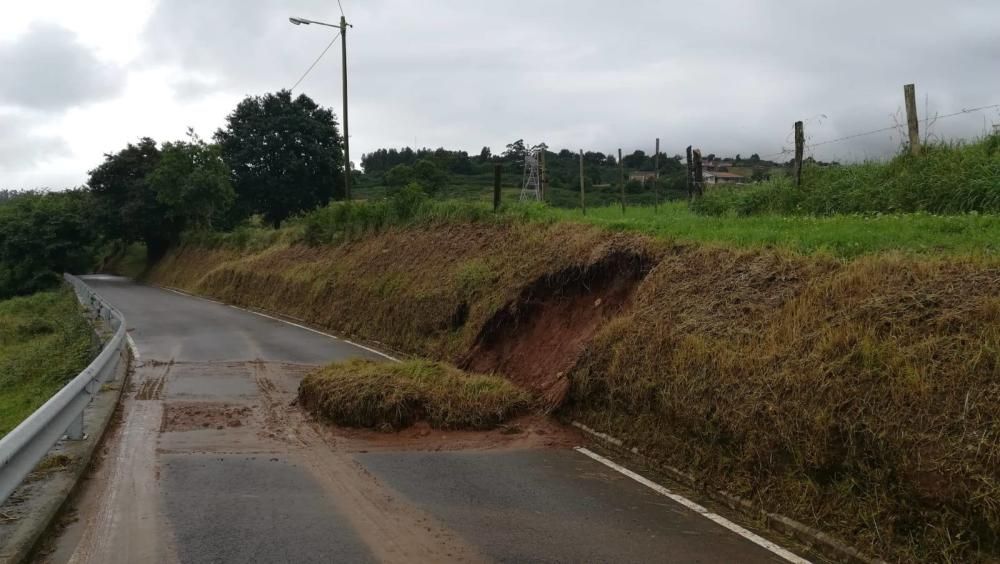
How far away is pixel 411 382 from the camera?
979cm

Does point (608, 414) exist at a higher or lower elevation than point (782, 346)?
lower

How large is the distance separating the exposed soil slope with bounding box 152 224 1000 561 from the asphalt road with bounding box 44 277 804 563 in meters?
0.81

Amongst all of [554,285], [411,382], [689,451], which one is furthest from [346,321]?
[689,451]

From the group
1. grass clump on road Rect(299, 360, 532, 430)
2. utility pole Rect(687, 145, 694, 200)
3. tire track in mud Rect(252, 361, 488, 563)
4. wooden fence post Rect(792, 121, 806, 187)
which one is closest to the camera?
tire track in mud Rect(252, 361, 488, 563)

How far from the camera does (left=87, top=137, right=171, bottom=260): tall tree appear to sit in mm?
49688

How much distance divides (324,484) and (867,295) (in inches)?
210

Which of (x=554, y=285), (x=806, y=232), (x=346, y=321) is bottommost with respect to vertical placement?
(x=346, y=321)

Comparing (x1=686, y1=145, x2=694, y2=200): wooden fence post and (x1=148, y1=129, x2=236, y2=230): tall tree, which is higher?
(x1=148, y1=129, x2=236, y2=230): tall tree

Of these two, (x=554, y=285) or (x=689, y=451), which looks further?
(x=554, y=285)

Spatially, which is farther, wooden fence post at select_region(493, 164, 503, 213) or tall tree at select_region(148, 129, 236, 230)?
tall tree at select_region(148, 129, 236, 230)

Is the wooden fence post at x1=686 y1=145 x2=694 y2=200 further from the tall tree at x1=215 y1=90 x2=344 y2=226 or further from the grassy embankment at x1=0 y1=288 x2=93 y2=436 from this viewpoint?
the tall tree at x1=215 y1=90 x2=344 y2=226

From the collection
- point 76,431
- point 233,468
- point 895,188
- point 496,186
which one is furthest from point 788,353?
point 496,186

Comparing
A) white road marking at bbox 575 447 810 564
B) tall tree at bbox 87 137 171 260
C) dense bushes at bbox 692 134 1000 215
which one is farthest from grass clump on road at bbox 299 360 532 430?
tall tree at bbox 87 137 171 260

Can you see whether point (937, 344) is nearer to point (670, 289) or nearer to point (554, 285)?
point (670, 289)
